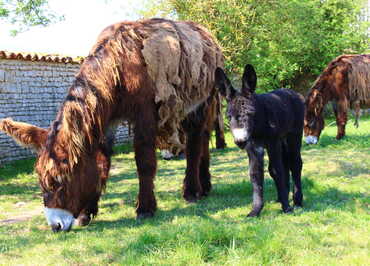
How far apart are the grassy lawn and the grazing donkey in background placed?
0.38 m

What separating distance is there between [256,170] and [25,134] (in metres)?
2.46

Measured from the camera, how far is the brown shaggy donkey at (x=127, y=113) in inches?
155

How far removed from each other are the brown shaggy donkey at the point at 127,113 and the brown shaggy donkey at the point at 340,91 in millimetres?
6575

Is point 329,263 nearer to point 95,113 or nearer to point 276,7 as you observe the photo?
point 95,113

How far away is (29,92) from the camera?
11.0 meters

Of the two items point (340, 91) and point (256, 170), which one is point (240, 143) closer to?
point (256, 170)

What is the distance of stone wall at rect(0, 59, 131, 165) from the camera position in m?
10.1


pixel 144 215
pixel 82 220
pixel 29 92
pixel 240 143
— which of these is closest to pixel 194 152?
pixel 144 215

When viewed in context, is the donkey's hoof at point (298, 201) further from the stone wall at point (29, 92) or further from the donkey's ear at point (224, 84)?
the stone wall at point (29, 92)

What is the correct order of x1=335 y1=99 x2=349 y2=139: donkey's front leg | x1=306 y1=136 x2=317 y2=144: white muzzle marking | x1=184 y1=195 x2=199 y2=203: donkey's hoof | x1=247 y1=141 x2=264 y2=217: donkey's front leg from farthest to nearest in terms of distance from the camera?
x1=335 y1=99 x2=349 y2=139: donkey's front leg
x1=306 y1=136 x2=317 y2=144: white muzzle marking
x1=184 y1=195 x2=199 y2=203: donkey's hoof
x1=247 y1=141 x2=264 y2=217: donkey's front leg

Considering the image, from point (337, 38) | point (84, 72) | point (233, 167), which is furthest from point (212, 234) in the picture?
point (337, 38)

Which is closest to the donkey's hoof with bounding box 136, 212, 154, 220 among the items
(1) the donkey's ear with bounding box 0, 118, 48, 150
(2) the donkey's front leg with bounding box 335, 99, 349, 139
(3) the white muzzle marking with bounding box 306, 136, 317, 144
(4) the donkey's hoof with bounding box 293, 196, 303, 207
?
(1) the donkey's ear with bounding box 0, 118, 48, 150

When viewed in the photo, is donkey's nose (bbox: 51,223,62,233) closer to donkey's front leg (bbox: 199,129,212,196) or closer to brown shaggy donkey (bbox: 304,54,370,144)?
donkey's front leg (bbox: 199,129,212,196)

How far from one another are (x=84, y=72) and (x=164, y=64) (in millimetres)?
972
